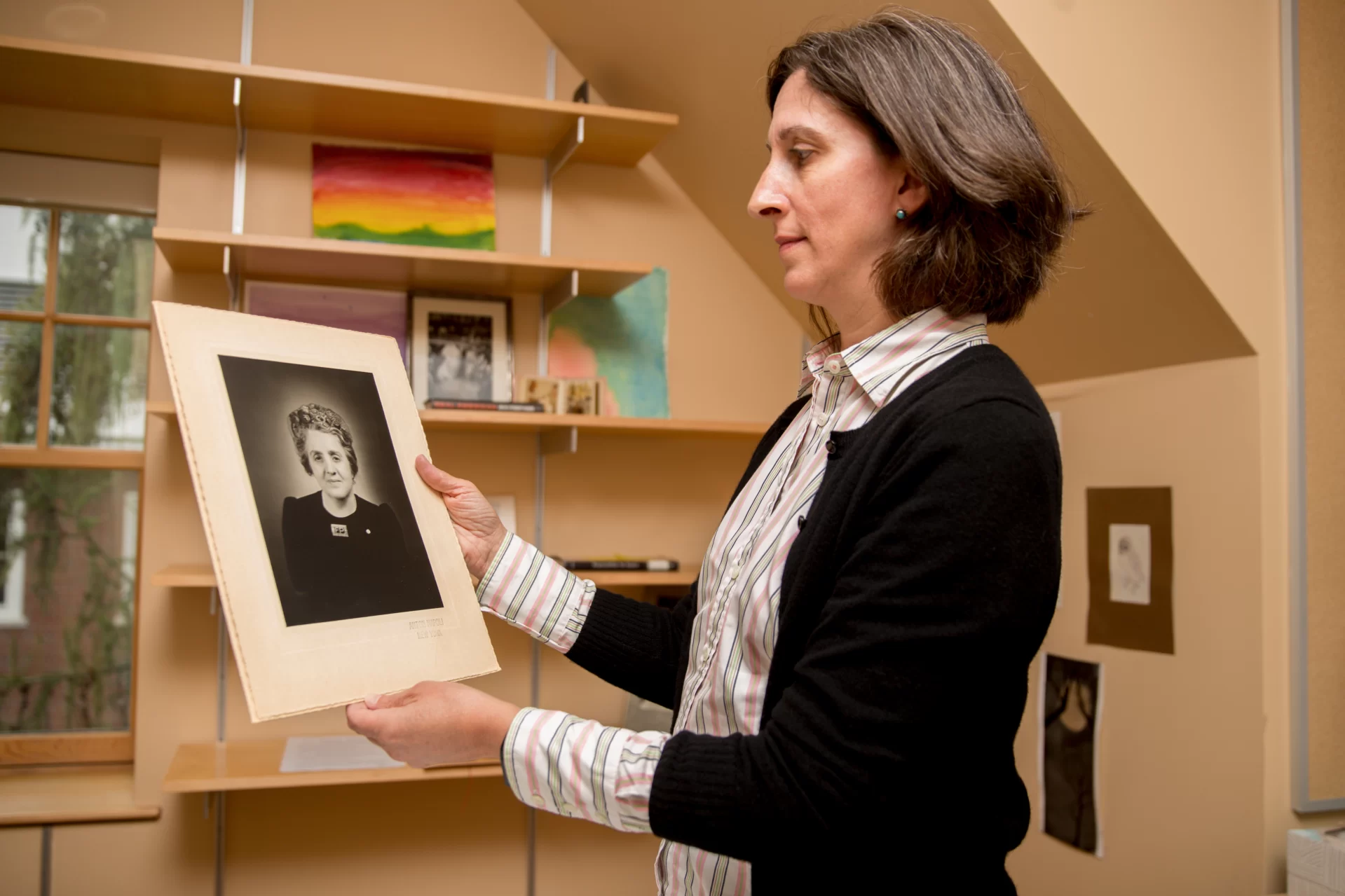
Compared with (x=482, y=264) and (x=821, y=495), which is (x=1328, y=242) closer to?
(x=821, y=495)

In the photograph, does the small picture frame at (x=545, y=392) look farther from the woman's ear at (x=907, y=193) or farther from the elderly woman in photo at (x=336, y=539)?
the woman's ear at (x=907, y=193)

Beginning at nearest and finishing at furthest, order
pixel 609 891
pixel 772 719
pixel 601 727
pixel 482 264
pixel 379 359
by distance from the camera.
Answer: pixel 772 719 < pixel 601 727 < pixel 379 359 < pixel 482 264 < pixel 609 891

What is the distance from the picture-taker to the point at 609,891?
2.68m

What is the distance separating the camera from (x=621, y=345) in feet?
8.93

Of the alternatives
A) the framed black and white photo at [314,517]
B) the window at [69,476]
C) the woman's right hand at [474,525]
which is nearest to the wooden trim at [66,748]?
the window at [69,476]

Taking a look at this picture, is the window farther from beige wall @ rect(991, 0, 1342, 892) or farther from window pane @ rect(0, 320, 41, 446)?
beige wall @ rect(991, 0, 1342, 892)

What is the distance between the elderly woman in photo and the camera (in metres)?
1.00

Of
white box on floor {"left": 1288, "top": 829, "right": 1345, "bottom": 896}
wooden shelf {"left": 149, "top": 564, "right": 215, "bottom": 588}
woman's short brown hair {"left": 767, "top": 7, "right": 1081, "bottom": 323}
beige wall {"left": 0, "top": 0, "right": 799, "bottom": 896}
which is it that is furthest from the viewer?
beige wall {"left": 0, "top": 0, "right": 799, "bottom": 896}

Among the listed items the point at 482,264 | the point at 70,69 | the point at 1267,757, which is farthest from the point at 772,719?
the point at 70,69

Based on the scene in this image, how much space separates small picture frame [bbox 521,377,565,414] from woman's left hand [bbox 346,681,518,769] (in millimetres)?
1633

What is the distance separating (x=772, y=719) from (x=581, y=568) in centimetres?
161

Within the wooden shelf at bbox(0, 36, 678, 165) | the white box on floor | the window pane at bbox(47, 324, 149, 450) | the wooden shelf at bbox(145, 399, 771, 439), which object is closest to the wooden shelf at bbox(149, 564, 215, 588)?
the wooden shelf at bbox(145, 399, 771, 439)

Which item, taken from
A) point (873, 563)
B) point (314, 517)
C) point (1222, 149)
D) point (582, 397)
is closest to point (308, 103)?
point (582, 397)

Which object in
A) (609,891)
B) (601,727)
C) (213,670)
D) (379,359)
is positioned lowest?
(609,891)
